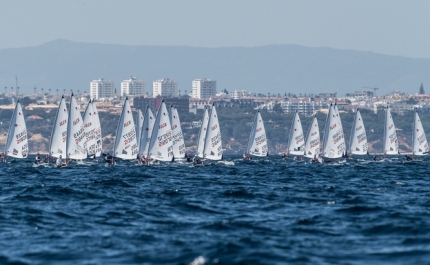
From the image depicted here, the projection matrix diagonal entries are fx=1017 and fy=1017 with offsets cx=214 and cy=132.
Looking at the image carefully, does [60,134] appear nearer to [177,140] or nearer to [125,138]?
[125,138]

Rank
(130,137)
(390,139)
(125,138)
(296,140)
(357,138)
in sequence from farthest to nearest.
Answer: (296,140) < (390,139) < (357,138) < (130,137) < (125,138)

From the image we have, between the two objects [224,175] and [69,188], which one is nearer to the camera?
[69,188]

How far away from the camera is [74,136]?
91.1 m

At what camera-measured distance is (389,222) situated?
1650 inches

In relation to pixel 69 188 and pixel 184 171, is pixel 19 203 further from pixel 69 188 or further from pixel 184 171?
pixel 184 171

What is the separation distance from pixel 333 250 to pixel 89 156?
64.4 m

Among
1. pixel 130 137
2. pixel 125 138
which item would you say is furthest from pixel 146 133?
pixel 125 138

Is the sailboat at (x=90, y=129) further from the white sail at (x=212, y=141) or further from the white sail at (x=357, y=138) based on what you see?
the white sail at (x=357, y=138)

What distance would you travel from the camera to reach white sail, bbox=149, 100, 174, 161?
3814 inches

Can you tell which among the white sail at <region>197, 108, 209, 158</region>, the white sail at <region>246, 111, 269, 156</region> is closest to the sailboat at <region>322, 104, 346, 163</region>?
the white sail at <region>246, 111, 269, 156</region>

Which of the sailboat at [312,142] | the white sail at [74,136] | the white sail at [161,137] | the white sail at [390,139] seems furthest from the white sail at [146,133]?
the white sail at [390,139]

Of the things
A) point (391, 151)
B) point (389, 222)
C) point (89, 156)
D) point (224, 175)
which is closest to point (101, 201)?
point (389, 222)

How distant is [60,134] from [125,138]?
811 centimetres

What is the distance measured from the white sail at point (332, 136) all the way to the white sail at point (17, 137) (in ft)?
108
